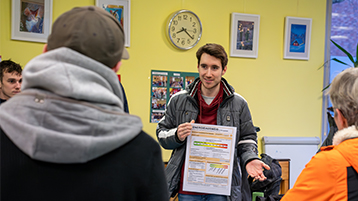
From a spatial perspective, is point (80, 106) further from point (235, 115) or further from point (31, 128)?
point (235, 115)

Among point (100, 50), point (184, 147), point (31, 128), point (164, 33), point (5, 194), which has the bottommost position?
point (184, 147)

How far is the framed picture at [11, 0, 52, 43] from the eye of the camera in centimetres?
339

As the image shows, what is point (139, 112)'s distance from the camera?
390 cm

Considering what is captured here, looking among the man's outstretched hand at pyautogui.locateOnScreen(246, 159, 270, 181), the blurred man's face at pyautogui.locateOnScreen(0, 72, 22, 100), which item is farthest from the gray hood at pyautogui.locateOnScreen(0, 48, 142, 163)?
the blurred man's face at pyautogui.locateOnScreen(0, 72, 22, 100)

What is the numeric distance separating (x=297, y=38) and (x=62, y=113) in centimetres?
424

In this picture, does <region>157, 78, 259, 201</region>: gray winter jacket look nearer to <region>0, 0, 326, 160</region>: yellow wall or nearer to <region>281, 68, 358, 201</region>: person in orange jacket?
<region>281, 68, 358, 201</region>: person in orange jacket

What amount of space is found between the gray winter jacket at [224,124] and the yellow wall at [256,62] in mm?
1665

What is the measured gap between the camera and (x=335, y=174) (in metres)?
1.24

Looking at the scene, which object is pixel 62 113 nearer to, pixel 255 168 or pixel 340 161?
pixel 340 161

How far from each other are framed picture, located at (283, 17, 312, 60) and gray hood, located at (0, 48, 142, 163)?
13.2ft

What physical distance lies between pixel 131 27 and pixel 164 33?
420 millimetres

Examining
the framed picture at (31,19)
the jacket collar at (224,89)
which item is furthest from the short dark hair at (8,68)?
the jacket collar at (224,89)

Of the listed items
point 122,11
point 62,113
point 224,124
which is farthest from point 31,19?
point 62,113

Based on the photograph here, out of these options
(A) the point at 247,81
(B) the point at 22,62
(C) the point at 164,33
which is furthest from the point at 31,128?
(A) the point at 247,81
